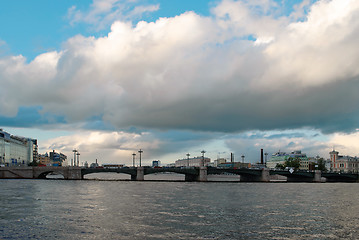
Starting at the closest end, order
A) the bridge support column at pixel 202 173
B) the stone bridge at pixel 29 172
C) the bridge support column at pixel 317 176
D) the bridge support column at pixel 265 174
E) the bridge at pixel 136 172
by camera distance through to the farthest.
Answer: the bridge at pixel 136 172
the stone bridge at pixel 29 172
the bridge support column at pixel 202 173
the bridge support column at pixel 265 174
the bridge support column at pixel 317 176

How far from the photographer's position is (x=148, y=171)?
479ft

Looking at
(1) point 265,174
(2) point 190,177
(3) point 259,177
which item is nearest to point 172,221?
(2) point 190,177

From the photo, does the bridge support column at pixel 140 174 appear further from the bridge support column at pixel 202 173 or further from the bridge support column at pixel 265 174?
the bridge support column at pixel 265 174

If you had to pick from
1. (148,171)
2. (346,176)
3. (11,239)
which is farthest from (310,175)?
(11,239)

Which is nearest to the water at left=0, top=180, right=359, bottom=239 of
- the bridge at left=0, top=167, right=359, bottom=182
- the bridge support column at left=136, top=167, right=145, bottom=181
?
the bridge at left=0, top=167, right=359, bottom=182

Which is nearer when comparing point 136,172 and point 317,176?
point 136,172

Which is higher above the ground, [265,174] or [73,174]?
[73,174]

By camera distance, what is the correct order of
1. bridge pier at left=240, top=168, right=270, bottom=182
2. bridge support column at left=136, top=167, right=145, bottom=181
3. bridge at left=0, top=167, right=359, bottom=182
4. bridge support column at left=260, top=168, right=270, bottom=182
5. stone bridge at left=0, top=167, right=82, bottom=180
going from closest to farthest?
bridge at left=0, top=167, right=359, bottom=182 < stone bridge at left=0, top=167, right=82, bottom=180 < bridge support column at left=136, top=167, right=145, bottom=181 < bridge support column at left=260, top=168, right=270, bottom=182 < bridge pier at left=240, top=168, right=270, bottom=182

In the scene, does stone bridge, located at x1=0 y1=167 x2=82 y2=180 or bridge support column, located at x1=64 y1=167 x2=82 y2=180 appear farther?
bridge support column, located at x1=64 y1=167 x2=82 y2=180

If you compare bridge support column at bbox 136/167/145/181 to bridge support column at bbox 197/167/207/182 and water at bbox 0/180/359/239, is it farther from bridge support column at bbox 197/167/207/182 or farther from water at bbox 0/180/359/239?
water at bbox 0/180/359/239

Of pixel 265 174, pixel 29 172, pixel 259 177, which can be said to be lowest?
pixel 259 177

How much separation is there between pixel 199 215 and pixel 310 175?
12846 cm

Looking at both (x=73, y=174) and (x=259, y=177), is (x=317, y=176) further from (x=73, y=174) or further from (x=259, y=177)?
(x=73, y=174)

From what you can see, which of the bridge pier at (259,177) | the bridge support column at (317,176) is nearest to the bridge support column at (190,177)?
the bridge pier at (259,177)
